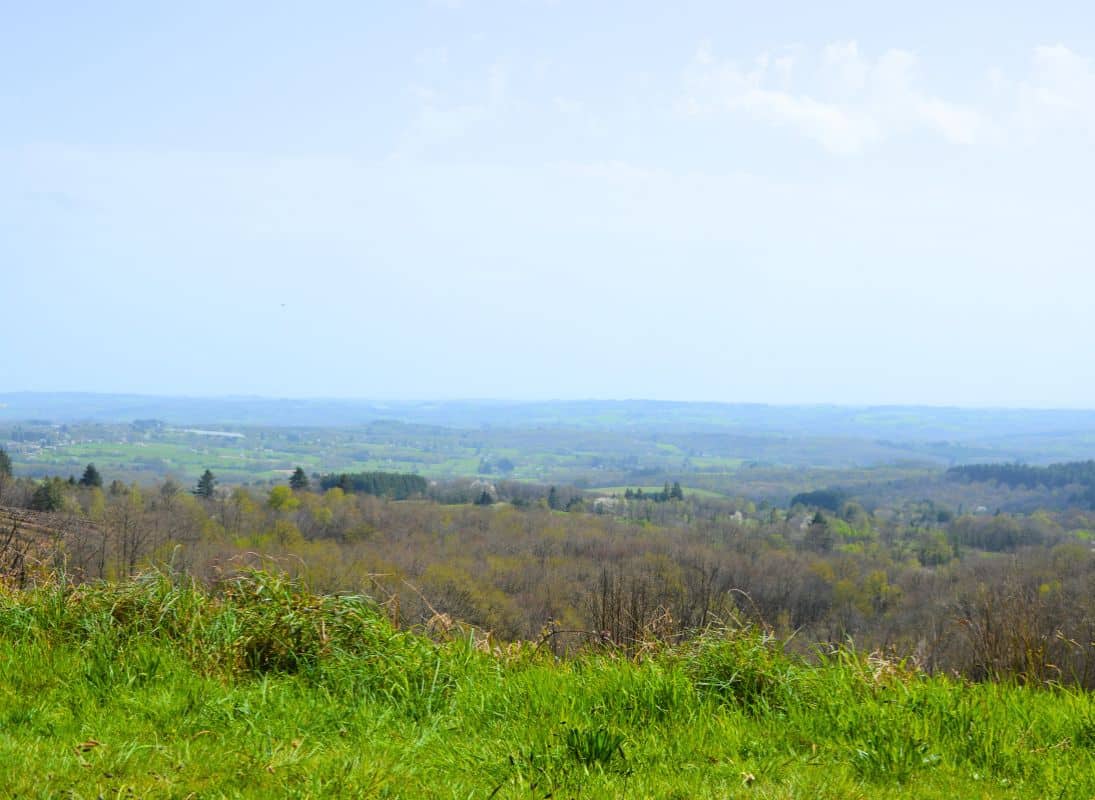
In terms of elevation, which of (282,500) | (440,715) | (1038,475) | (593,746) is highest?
(593,746)

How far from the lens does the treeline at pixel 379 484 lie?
7919 cm

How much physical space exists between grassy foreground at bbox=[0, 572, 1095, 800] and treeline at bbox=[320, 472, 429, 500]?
71.3 m

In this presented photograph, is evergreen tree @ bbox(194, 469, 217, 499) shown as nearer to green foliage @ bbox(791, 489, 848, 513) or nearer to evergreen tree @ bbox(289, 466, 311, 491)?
evergreen tree @ bbox(289, 466, 311, 491)

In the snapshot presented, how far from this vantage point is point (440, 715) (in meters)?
4.38

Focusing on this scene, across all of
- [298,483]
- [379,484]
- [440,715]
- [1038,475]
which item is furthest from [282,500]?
[1038,475]

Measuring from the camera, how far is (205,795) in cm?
320

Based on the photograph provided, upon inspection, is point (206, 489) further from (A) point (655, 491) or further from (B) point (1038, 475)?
(B) point (1038, 475)

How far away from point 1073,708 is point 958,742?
93 centimetres

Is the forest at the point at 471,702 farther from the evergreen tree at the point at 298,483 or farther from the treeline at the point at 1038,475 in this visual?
the treeline at the point at 1038,475

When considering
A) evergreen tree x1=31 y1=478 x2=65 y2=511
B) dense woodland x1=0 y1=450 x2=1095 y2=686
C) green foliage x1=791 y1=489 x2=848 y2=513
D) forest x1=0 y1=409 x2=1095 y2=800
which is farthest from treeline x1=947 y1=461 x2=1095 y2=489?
forest x1=0 y1=409 x2=1095 y2=800

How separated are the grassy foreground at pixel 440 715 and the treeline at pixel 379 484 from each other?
7130 centimetres

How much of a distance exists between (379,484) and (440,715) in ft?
276

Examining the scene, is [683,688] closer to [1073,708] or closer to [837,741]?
[837,741]

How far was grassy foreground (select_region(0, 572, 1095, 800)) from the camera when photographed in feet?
11.4
